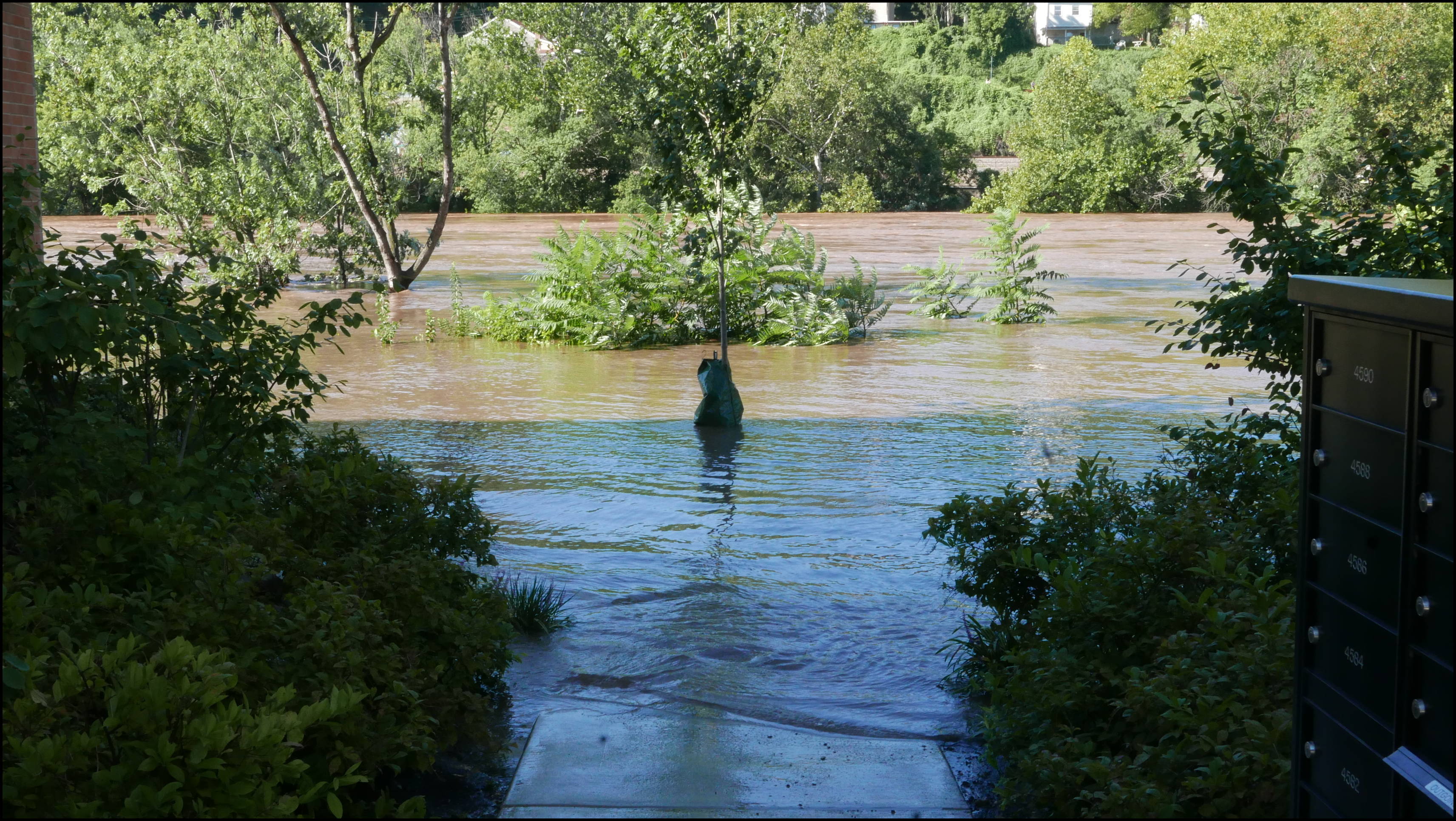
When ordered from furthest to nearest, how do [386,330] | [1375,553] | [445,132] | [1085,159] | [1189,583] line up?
[1085,159] → [445,132] → [386,330] → [1189,583] → [1375,553]

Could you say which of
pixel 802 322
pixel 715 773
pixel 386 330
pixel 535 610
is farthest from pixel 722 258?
pixel 715 773

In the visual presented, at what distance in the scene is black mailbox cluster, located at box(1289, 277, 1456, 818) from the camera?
2123 mm

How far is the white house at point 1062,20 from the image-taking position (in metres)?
68.4

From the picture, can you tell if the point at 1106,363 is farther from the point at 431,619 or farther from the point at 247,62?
the point at 247,62

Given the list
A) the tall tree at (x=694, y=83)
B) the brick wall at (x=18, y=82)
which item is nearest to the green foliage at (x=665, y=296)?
the tall tree at (x=694, y=83)

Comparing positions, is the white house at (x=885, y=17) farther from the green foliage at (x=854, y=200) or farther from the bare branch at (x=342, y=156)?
the bare branch at (x=342, y=156)

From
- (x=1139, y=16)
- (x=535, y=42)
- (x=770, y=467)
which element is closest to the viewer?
(x=770, y=467)

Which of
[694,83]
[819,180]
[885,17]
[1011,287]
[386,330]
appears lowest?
[386,330]

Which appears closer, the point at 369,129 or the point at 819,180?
the point at 369,129

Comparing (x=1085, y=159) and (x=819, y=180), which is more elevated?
(x=1085, y=159)

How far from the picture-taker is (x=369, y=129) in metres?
19.3

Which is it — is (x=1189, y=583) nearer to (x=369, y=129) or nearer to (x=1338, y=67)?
(x=369, y=129)

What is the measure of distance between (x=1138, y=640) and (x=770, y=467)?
19.1ft

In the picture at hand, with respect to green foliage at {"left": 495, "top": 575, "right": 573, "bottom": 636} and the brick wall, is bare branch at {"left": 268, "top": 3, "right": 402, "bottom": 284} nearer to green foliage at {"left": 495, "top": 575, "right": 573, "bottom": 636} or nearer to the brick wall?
the brick wall
